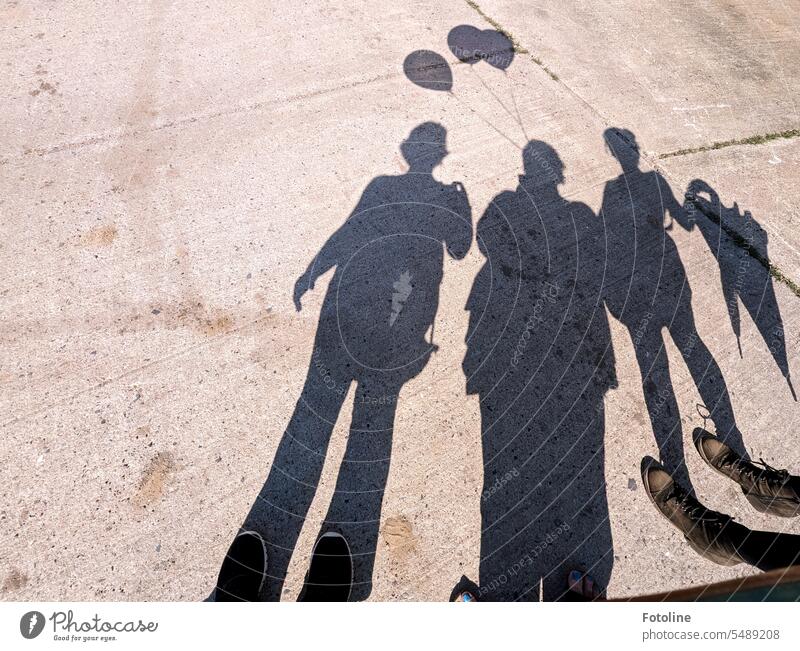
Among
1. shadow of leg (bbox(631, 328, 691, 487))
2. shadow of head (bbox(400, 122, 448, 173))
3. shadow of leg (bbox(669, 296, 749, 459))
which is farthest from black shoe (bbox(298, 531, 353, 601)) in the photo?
shadow of head (bbox(400, 122, 448, 173))

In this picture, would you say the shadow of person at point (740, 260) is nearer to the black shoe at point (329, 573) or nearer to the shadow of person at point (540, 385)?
the shadow of person at point (540, 385)

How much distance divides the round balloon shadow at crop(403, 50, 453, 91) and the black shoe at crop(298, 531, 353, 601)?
494cm

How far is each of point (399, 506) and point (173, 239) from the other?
9.74 ft

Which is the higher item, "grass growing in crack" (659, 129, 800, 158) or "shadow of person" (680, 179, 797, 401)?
"grass growing in crack" (659, 129, 800, 158)

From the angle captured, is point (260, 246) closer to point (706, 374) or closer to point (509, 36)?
point (706, 374)

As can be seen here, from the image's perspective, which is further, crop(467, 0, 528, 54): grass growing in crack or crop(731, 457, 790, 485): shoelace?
crop(467, 0, 528, 54): grass growing in crack

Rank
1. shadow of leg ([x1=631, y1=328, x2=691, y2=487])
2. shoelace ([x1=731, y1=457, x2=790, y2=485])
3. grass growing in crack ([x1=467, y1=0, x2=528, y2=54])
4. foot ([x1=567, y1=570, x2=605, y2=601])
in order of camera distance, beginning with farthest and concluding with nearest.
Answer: grass growing in crack ([x1=467, y1=0, x2=528, y2=54]) < shadow of leg ([x1=631, y1=328, x2=691, y2=487]) < shoelace ([x1=731, y1=457, x2=790, y2=485]) < foot ([x1=567, y1=570, x2=605, y2=601])

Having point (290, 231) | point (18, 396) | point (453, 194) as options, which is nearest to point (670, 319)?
point (453, 194)

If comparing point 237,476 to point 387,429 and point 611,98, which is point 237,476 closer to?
point 387,429

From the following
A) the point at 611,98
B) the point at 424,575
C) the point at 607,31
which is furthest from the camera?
the point at 607,31

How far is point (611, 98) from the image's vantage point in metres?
5.93

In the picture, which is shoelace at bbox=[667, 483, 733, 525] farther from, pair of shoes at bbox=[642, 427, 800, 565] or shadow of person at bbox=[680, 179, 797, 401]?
shadow of person at bbox=[680, 179, 797, 401]

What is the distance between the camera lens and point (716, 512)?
10.9 ft

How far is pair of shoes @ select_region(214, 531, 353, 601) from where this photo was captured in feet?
9.82
